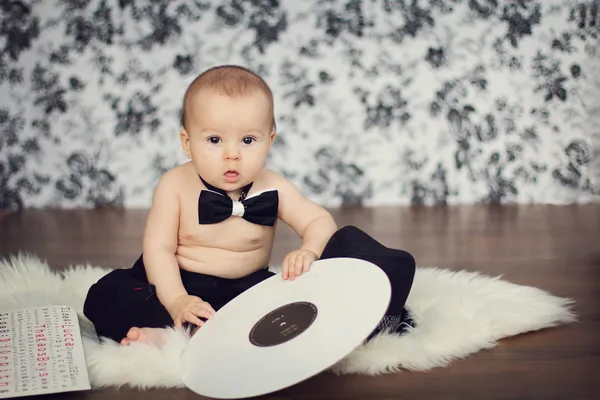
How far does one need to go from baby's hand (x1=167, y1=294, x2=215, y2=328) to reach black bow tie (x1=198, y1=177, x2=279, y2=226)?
0.16 metres

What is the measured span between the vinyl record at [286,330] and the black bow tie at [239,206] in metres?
0.18

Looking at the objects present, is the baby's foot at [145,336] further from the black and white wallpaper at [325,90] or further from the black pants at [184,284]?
the black and white wallpaper at [325,90]

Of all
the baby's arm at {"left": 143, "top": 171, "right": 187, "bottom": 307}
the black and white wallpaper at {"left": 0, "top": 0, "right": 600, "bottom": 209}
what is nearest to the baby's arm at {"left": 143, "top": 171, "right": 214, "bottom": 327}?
the baby's arm at {"left": 143, "top": 171, "right": 187, "bottom": 307}

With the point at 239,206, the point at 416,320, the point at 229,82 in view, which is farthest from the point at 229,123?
the point at 416,320

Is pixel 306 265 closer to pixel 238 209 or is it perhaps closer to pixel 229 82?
pixel 238 209

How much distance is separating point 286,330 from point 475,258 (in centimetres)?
109

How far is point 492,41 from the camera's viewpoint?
3115 mm

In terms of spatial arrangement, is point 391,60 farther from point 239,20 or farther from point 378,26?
point 239,20

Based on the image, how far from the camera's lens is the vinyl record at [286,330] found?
1.08m

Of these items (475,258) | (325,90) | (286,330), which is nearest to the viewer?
(286,330)

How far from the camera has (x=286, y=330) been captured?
1169 millimetres

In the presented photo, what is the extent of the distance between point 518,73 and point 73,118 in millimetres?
1759

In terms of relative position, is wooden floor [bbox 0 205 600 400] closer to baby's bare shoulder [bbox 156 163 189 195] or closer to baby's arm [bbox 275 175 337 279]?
baby's arm [bbox 275 175 337 279]

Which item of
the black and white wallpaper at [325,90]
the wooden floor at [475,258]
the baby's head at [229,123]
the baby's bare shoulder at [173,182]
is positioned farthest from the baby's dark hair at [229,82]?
the black and white wallpaper at [325,90]
